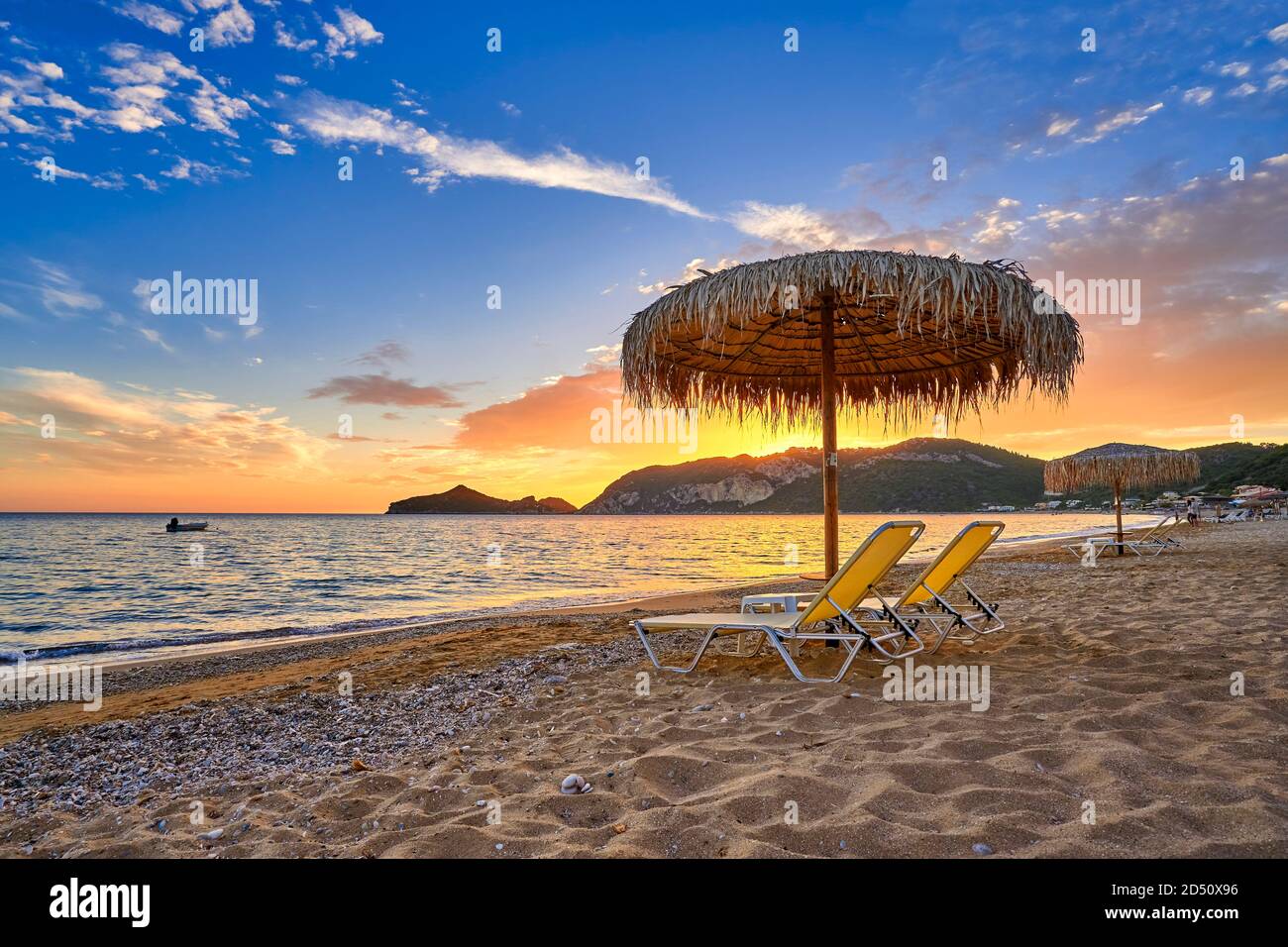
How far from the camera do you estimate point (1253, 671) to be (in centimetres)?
366

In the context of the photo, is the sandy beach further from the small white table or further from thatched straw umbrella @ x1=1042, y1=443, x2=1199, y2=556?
thatched straw umbrella @ x1=1042, y1=443, x2=1199, y2=556

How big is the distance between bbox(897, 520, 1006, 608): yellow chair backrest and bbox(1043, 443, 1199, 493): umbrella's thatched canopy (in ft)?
45.9

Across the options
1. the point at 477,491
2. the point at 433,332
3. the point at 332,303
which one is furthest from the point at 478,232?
the point at 477,491

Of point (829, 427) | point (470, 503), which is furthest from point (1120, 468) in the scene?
point (470, 503)

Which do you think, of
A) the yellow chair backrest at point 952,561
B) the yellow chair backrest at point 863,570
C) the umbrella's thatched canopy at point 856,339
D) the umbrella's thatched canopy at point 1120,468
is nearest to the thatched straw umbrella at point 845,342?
the umbrella's thatched canopy at point 856,339

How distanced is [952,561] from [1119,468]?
1458 cm

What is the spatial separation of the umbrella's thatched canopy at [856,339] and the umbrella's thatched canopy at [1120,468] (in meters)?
11.7

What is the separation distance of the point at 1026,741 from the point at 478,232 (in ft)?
40.4

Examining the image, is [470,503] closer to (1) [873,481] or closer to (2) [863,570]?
(1) [873,481]

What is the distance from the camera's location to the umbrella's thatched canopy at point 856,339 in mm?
4906

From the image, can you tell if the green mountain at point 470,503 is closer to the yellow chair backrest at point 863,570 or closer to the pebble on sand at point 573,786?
the yellow chair backrest at point 863,570

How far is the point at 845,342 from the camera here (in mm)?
7145

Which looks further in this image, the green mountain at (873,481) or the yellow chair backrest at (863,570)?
the green mountain at (873,481)
